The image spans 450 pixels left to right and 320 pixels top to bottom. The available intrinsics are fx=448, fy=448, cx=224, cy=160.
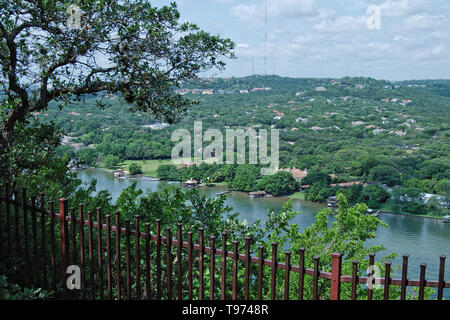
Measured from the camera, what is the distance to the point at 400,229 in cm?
2011

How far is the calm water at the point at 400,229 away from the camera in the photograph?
1568 cm

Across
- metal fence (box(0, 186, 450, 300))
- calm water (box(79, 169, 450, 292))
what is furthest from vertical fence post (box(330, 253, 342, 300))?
calm water (box(79, 169, 450, 292))

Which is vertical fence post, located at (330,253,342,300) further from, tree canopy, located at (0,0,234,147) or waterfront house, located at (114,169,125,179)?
waterfront house, located at (114,169,125,179)

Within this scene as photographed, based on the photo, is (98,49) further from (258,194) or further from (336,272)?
(258,194)

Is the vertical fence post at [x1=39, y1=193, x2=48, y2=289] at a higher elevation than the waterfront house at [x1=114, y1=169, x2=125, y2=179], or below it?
higher

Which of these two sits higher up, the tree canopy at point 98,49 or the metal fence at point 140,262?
the tree canopy at point 98,49

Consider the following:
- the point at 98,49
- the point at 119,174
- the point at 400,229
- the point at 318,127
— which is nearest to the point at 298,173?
the point at 400,229

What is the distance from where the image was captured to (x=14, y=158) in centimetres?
338

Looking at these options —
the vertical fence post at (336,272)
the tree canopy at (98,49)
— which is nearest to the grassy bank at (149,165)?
the tree canopy at (98,49)

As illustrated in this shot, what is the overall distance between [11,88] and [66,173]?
153 cm

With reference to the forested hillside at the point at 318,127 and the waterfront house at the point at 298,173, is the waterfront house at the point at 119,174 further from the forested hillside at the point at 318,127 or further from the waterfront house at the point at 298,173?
the waterfront house at the point at 298,173

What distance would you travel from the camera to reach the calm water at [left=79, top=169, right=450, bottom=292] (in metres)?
15.7

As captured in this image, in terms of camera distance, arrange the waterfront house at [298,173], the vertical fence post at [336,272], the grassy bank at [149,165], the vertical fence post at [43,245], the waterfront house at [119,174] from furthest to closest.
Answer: the grassy bank at [149,165]
the waterfront house at [298,173]
the waterfront house at [119,174]
the vertical fence post at [43,245]
the vertical fence post at [336,272]

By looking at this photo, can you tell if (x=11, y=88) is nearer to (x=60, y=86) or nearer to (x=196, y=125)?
(x=60, y=86)
